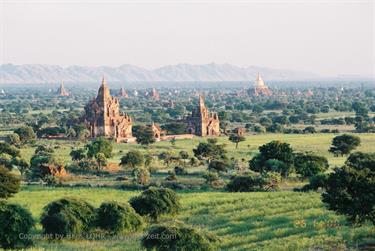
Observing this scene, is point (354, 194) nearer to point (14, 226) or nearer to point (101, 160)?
point (14, 226)

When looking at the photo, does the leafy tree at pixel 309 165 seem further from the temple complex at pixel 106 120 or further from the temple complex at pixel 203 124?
the temple complex at pixel 203 124

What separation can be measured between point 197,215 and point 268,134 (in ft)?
202

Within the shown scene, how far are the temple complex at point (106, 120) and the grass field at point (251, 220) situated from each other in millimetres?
44954

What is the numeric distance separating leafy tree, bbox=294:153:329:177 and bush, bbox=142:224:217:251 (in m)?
25.9

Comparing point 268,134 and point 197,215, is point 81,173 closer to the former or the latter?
point 197,215

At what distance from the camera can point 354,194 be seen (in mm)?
30078

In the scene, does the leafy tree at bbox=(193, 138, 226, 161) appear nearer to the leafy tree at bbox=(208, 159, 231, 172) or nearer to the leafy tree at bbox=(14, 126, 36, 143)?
the leafy tree at bbox=(208, 159, 231, 172)

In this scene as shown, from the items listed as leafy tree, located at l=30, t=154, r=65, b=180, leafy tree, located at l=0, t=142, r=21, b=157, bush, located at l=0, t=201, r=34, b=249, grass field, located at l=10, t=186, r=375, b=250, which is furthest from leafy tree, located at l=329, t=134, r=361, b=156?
bush, located at l=0, t=201, r=34, b=249

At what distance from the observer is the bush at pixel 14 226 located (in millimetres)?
30031

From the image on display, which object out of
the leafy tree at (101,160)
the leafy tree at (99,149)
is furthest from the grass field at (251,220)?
the leafy tree at (99,149)

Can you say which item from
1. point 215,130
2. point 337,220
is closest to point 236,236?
point 337,220

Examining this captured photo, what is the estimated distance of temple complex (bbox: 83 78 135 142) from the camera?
302 feet

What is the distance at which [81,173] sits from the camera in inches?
2291

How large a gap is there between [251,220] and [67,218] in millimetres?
8392
